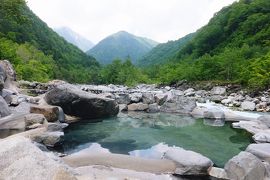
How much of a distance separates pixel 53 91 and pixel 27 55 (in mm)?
48833

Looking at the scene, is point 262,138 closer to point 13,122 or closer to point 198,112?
point 198,112

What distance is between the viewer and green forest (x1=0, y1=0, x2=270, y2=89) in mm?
41969

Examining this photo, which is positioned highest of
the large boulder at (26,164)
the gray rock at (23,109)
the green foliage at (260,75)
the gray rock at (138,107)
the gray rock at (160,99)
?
the green foliage at (260,75)

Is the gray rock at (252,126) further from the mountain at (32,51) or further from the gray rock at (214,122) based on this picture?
the mountain at (32,51)

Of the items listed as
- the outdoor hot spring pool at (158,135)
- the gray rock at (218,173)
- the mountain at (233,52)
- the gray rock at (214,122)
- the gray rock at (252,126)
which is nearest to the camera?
the gray rock at (218,173)

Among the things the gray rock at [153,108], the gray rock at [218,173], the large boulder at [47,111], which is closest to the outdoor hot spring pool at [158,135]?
the large boulder at [47,111]

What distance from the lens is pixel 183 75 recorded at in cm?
6438

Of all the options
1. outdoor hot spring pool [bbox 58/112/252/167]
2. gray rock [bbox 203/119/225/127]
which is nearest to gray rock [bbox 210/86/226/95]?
gray rock [bbox 203/119/225/127]

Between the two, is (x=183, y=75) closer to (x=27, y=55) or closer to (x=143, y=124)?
(x=27, y=55)

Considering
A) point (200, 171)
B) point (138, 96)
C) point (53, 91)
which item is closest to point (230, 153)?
point (200, 171)

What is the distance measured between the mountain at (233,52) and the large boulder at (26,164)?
3275 centimetres

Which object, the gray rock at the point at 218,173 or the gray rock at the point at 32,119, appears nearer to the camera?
the gray rock at the point at 218,173

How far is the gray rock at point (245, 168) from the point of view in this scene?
28.7 feet

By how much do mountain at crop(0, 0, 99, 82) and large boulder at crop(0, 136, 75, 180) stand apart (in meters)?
19.1
